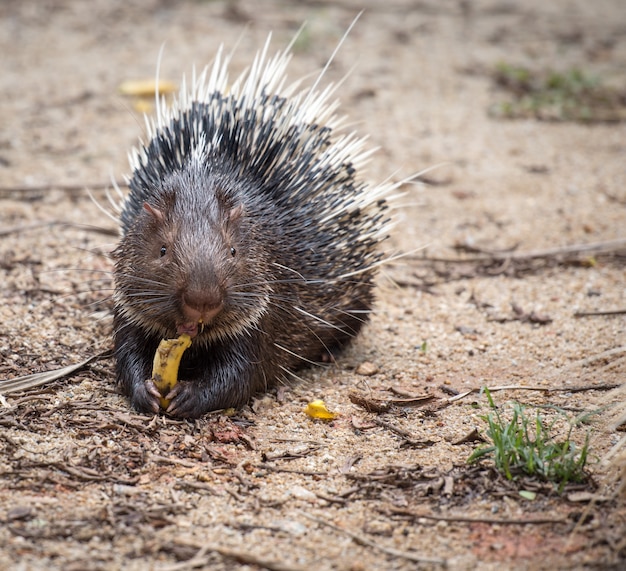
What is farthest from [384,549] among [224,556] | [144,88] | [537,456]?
[144,88]

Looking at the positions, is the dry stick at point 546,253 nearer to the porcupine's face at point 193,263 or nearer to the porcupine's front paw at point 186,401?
the porcupine's face at point 193,263

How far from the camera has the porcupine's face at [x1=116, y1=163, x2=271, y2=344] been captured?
5023 millimetres

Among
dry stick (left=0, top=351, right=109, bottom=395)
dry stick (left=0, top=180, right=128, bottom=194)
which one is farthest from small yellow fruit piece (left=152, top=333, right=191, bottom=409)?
dry stick (left=0, top=180, right=128, bottom=194)

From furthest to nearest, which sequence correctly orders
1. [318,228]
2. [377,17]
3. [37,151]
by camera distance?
[377,17], [37,151], [318,228]

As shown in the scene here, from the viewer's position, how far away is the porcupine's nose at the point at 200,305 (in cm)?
489

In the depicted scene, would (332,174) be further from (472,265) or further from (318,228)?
(472,265)

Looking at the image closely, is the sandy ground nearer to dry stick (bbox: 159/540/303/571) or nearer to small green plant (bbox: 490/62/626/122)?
dry stick (bbox: 159/540/303/571)

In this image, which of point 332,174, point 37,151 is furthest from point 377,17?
point 332,174

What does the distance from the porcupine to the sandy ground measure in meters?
0.31

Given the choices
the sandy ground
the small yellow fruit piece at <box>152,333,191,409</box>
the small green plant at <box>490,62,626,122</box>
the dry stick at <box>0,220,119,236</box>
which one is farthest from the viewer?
the small green plant at <box>490,62,626,122</box>

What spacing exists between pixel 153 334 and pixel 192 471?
114cm

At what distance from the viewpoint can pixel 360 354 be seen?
22.1 feet

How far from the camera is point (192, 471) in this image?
15.9ft

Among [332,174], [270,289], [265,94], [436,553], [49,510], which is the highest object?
[265,94]
